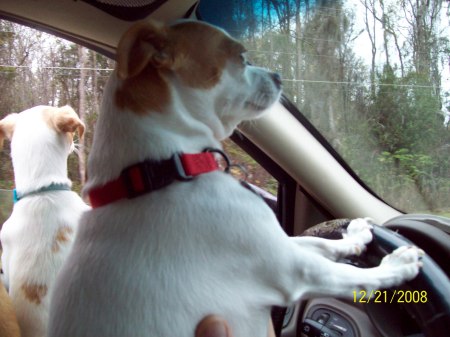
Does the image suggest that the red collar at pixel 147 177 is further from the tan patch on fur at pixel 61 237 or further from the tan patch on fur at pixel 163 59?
the tan patch on fur at pixel 61 237

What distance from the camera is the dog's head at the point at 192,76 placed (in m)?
1.83

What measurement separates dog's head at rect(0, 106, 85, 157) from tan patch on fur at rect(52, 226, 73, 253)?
0.57 m

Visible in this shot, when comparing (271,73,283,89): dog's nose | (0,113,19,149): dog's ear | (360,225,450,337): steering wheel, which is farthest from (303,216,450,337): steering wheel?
(0,113,19,149): dog's ear

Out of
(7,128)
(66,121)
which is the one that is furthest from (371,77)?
(7,128)

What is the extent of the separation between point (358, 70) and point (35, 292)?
211 cm

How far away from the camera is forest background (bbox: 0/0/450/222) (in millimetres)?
2410

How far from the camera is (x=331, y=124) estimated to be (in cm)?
288

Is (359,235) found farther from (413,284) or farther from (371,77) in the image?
(371,77)

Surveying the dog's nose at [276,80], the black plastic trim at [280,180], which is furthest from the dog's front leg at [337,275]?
the black plastic trim at [280,180]

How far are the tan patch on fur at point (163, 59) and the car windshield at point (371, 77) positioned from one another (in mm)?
400

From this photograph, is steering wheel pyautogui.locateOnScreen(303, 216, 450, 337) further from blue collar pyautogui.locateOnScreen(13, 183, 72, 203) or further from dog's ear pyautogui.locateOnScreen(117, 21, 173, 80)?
blue collar pyautogui.locateOnScreen(13, 183, 72, 203)

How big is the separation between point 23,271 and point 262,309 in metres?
1.60

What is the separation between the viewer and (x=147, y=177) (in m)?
1.70
